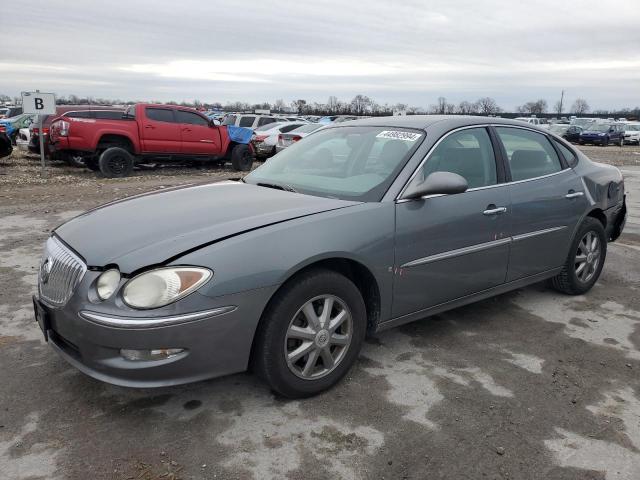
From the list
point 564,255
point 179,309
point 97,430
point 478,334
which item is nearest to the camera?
point 179,309

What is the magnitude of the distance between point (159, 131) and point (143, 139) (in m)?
0.46

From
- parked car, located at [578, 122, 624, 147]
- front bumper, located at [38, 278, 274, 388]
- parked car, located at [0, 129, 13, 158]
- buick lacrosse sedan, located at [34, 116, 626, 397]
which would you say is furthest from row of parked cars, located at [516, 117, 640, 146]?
front bumper, located at [38, 278, 274, 388]

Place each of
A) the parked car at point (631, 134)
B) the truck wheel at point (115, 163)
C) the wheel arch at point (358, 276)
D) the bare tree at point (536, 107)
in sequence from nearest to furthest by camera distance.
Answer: the wheel arch at point (358, 276) → the truck wheel at point (115, 163) → the parked car at point (631, 134) → the bare tree at point (536, 107)

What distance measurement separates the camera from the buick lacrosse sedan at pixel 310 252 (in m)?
2.68

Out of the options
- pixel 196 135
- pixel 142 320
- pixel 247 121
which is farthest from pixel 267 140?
pixel 142 320

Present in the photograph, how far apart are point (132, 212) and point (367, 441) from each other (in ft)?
6.29

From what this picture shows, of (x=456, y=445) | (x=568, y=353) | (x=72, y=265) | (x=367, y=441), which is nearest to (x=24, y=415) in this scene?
(x=72, y=265)

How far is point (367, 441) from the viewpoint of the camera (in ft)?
9.09

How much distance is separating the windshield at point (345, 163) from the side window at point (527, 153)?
95 centimetres

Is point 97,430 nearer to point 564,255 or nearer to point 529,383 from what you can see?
point 529,383

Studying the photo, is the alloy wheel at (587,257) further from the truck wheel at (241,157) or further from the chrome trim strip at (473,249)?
the truck wheel at (241,157)

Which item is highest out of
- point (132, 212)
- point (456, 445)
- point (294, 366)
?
point (132, 212)

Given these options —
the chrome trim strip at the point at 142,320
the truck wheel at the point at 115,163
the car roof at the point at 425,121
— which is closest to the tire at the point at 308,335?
the chrome trim strip at the point at 142,320

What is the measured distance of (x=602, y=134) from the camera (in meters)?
34.9
